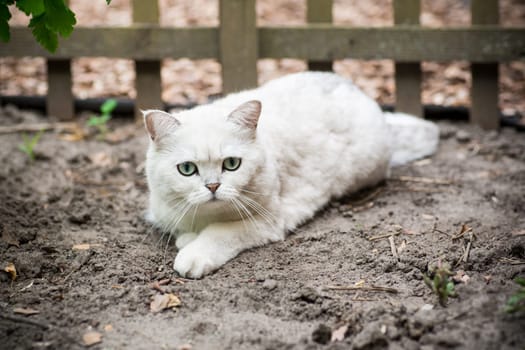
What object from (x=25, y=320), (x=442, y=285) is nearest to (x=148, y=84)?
(x=25, y=320)

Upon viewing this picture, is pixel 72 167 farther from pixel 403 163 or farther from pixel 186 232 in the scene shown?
pixel 403 163

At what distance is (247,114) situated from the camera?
2.94 meters

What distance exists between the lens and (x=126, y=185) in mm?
4059

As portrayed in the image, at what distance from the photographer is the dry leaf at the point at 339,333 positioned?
231cm

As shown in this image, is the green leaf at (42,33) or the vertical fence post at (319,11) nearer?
the green leaf at (42,33)

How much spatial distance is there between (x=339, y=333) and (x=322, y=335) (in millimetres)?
81

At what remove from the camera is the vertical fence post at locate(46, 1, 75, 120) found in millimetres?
4820

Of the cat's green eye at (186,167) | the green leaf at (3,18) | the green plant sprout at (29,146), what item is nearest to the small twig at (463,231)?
the cat's green eye at (186,167)

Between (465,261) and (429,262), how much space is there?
158mm

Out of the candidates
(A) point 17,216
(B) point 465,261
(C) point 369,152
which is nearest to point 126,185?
(A) point 17,216

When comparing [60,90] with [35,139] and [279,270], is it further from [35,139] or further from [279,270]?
[279,270]

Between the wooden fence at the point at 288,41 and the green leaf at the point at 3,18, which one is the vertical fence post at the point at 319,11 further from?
the green leaf at the point at 3,18

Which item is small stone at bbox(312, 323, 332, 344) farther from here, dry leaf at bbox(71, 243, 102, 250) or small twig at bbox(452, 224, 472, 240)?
dry leaf at bbox(71, 243, 102, 250)

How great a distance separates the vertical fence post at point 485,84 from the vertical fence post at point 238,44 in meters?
1.66
